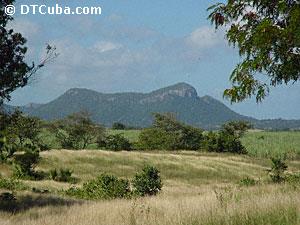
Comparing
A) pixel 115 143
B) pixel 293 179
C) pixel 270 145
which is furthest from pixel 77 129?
pixel 293 179

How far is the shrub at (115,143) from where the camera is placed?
83.3 m

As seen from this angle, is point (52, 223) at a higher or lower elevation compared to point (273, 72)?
lower

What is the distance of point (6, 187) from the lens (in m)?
27.1

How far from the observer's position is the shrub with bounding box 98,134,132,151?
273 ft

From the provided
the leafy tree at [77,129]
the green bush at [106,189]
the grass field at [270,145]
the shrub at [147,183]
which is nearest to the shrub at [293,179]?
the green bush at [106,189]

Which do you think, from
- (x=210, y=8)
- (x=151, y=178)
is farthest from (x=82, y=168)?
(x=210, y=8)

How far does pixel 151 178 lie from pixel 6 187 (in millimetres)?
8537

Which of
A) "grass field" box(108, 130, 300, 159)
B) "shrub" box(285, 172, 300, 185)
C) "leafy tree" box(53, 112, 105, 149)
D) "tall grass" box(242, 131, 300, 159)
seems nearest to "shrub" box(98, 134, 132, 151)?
"leafy tree" box(53, 112, 105, 149)

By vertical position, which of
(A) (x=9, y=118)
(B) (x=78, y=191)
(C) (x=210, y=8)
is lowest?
(B) (x=78, y=191)

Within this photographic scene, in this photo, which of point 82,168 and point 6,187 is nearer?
point 6,187

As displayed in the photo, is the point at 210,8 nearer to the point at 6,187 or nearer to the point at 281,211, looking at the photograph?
the point at 281,211

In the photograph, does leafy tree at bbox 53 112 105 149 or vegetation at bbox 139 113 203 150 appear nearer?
leafy tree at bbox 53 112 105 149

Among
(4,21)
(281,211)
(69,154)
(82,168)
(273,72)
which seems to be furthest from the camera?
(69,154)

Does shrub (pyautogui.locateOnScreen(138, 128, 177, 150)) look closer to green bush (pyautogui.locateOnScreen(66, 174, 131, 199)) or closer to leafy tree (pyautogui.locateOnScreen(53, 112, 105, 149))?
leafy tree (pyautogui.locateOnScreen(53, 112, 105, 149))
